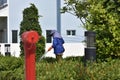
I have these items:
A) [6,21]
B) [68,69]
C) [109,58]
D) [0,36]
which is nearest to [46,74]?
[68,69]

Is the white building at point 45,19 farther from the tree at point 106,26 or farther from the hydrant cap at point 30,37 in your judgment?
the hydrant cap at point 30,37

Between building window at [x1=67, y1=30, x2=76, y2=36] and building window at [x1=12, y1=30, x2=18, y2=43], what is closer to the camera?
building window at [x1=67, y1=30, x2=76, y2=36]

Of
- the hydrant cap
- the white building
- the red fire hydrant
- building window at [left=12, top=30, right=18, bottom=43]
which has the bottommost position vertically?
the red fire hydrant

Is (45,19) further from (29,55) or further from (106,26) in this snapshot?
(29,55)

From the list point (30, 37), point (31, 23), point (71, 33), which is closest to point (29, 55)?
point (30, 37)

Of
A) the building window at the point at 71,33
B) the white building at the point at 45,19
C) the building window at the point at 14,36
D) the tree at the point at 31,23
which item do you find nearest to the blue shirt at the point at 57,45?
the tree at the point at 31,23

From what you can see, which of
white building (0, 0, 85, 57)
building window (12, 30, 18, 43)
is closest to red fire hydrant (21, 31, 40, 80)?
white building (0, 0, 85, 57)

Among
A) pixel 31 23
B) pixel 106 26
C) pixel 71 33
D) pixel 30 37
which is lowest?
pixel 30 37

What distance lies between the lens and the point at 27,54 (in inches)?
198

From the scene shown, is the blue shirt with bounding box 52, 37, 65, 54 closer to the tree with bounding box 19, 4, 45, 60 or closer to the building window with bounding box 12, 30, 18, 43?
the tree with bounding box 19, 4, 45, 60

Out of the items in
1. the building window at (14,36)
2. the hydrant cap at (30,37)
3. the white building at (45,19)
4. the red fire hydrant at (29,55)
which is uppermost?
the white building at (45,19)

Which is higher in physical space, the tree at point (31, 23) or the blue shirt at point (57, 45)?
the tree at point (31, 23)

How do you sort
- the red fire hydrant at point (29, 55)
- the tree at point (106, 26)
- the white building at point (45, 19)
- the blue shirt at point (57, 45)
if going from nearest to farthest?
the red fire hydrant at point (29, 55), the tree at point (106, 26), the blue shirt at point (57, 45), the white building at point (45, 19)

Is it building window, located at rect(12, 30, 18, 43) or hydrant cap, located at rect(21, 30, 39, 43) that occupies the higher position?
building window, located at rect(12, 30, 18, 43)
